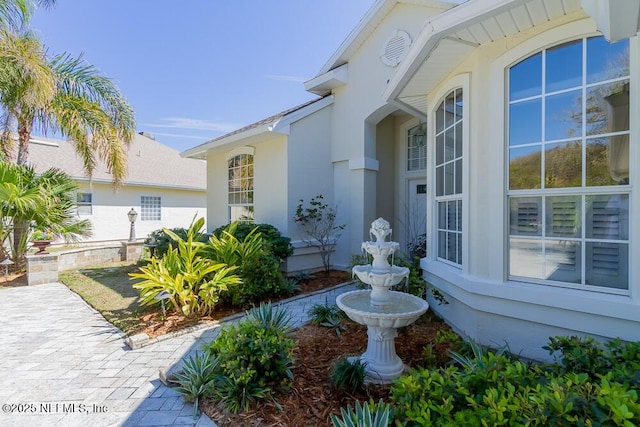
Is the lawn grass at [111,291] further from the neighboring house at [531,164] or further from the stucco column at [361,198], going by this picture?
the stucco column at [361,198]

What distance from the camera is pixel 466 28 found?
3.27 metres

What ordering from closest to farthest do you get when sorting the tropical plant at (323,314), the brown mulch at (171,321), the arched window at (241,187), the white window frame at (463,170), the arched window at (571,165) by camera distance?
the arched window at (571,165) < the white window frame at (463,170) < the brown mulch at (171,321) < the tropical plant at (323,314) < the arched window at (241,187)

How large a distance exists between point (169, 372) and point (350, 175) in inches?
269

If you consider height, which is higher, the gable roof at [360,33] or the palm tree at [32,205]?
the gable roof at [360,33]

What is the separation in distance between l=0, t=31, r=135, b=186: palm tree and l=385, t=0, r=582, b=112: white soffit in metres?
9.82

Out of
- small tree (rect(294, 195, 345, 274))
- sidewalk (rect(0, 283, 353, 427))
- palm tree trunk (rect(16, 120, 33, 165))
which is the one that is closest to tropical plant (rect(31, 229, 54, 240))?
palm tree trunk (rect(16, 120, 33, 165))

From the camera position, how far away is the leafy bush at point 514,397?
1.68 metres

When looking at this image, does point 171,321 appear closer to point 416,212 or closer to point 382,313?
point 382,313

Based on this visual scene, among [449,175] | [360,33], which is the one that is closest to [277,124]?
[360,33]

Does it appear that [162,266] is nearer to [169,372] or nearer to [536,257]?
[169,372]

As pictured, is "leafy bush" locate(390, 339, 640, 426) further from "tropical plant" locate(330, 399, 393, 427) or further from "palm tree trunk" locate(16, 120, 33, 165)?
"palm tree trunk" locate(16, 120, 33, 165)

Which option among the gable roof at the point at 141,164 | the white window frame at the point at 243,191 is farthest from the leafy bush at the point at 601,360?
the gable roof at the point at 141,164

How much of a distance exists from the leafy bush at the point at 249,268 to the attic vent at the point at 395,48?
19.6 feet

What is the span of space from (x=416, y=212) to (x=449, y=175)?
4.62 metres
